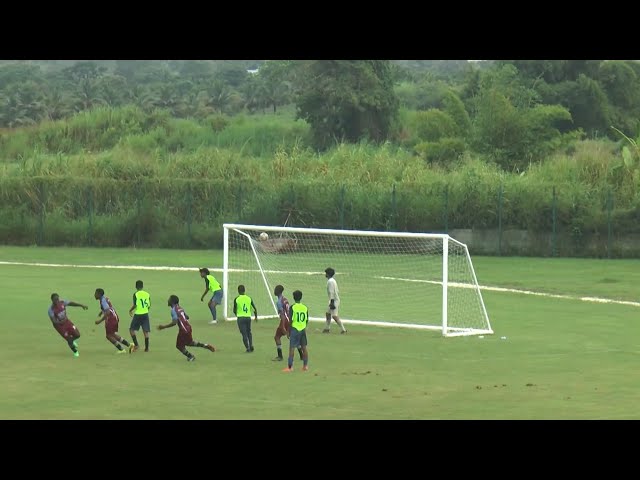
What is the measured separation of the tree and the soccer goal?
1105 inches

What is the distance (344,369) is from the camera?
23.6 meters

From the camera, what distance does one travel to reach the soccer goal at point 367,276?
31.3 metres

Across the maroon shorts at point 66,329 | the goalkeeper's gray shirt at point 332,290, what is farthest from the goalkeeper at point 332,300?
the maroon shorts at point 66,329

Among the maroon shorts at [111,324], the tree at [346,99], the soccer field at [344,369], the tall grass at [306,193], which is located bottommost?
the soccer field at [344,369]

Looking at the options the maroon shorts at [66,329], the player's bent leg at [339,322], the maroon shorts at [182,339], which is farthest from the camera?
the player's bent leg at [339,322]

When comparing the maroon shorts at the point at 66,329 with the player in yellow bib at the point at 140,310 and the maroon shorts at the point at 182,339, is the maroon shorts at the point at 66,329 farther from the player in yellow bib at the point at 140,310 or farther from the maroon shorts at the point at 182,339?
the maroon shorts at the point at 182,339

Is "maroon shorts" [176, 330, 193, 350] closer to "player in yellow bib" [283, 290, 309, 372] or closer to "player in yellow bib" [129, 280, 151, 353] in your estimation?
"player in yellow bib" [129, 280, 151, 353]

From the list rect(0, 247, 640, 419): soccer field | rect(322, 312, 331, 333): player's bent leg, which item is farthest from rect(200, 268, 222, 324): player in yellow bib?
rect(322, 312, 331, 333): player's bent leg

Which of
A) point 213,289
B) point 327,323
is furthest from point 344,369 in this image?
point 213,289

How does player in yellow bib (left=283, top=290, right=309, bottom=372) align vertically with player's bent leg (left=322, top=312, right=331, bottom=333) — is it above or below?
above

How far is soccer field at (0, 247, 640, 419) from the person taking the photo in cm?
1931

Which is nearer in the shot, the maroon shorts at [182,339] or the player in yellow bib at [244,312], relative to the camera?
the maroon shorts at [182,339]

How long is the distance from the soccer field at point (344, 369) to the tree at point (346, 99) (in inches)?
1704

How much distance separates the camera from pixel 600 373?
2297 cm
